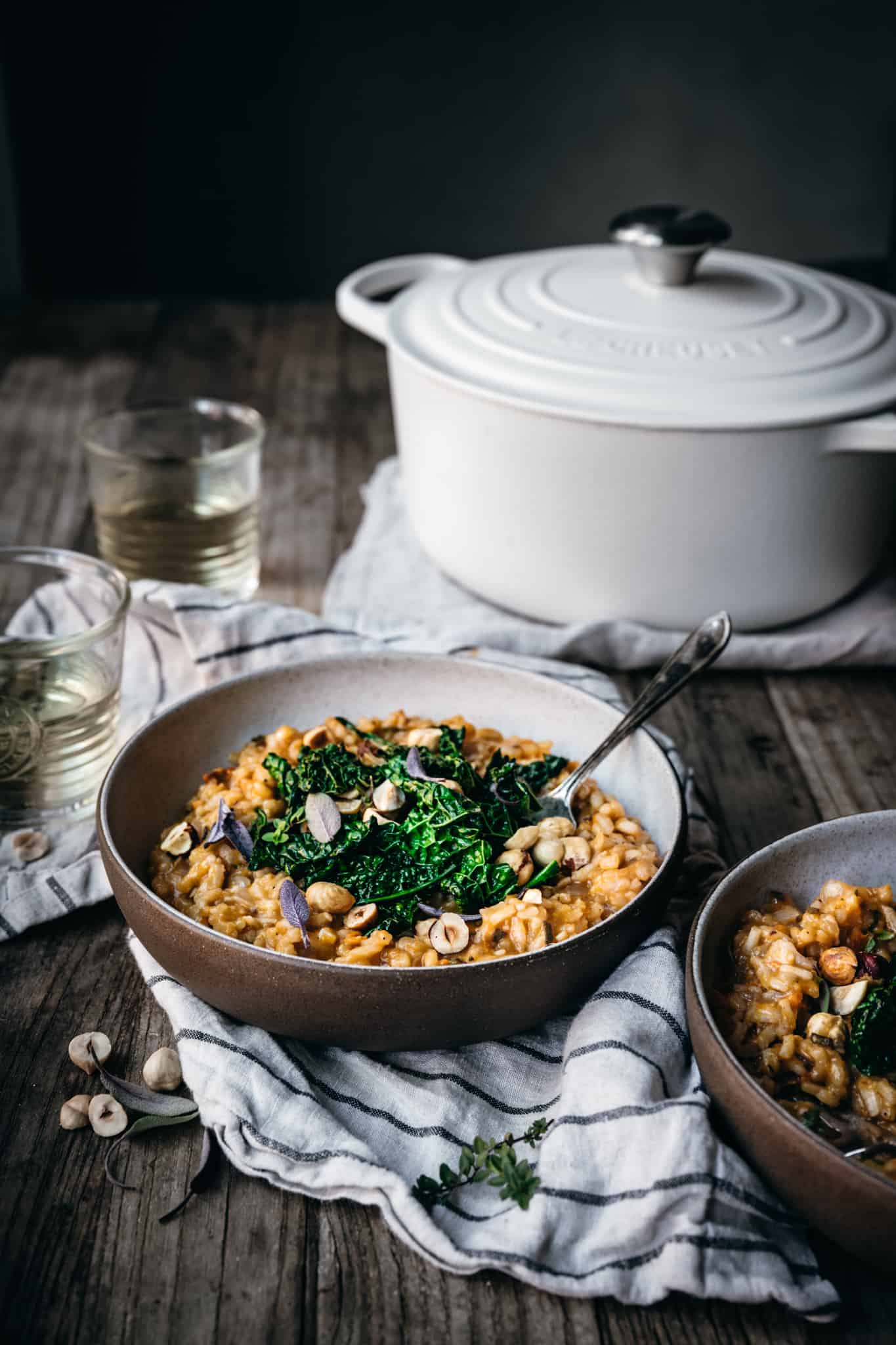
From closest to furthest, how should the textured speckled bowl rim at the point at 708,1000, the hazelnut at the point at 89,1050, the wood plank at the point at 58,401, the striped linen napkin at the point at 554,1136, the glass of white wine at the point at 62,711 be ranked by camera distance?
the textured speckled bowl rim at the point at 708,1000
the striped linen napkin at the point at 554,1136
the hazelnut at the point at 89,1050
the glass of white wine at the point at 62,711
the wood plank at the point at 58,401

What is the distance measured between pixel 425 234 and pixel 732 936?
293 centimetres

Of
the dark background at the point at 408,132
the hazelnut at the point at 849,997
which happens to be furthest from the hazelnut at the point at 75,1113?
the dark background at the point at 408,132

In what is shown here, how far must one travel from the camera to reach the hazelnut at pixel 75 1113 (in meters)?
1.27

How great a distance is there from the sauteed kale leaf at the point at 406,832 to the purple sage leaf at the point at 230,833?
0.03 feet

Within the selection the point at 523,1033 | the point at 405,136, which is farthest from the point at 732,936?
the point at 405,136

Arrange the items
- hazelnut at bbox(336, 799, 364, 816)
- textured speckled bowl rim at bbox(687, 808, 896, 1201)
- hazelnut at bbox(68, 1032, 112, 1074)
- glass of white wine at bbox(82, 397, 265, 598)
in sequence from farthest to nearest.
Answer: glass of white wine at bbox(82, 397, 265, 598)
hazelnut at bbox(336, 799, 364, 816)
hazelnut at bbox(68, 1032, 112, 1074)
textured speckled bowl rim at bbox(687, 808, 896, 1201)

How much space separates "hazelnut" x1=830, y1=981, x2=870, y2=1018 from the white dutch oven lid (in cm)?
80

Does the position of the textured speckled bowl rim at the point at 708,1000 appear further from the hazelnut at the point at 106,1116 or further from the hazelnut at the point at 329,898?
the hazelnut at the point at 106,1116

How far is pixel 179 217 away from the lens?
3721mm

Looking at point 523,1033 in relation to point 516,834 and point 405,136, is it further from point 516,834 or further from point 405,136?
point 405,136

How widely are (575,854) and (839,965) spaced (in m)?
0.29

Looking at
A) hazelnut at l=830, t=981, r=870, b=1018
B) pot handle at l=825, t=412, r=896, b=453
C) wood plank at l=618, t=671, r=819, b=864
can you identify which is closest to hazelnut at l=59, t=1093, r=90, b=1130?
hazelnut at l=830, t=981, r=870, b=1018

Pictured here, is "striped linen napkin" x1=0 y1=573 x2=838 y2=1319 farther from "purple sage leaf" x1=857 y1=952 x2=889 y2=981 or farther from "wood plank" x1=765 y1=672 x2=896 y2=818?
"wood plank" x1=765 y1=672 x2=896 y2=818

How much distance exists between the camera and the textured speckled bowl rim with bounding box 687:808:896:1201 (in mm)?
1006
